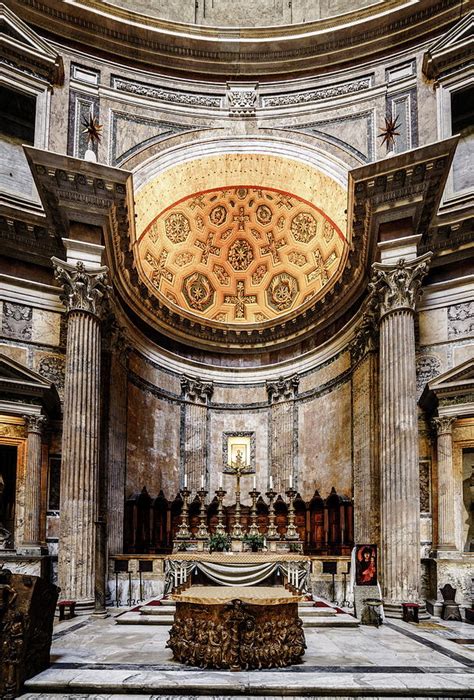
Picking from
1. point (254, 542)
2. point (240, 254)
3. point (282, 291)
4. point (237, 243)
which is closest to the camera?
point (254, 542)

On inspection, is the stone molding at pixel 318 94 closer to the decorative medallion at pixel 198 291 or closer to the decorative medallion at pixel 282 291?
the decorative medallion at pixel 282 291

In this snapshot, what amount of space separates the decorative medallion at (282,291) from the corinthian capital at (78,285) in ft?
36.9

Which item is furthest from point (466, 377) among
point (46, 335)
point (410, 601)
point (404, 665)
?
point (46, 335)

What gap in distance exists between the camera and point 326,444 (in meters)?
20.3

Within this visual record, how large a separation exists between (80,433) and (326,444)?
351 inches

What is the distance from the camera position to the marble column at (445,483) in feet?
46.4

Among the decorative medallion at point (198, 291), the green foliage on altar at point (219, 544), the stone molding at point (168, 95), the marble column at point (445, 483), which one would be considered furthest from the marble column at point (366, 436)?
the decorative medallion at point (198, 291)

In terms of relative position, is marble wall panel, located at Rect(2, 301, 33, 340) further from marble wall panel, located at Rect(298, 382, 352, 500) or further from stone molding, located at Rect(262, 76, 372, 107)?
stone molding, located at Rect(262, 76, 372, 107)

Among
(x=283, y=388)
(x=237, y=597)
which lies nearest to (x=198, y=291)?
(x=283, y=388)

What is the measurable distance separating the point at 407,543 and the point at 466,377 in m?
3.72

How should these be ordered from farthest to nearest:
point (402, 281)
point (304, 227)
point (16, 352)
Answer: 1. point (304, 227)
2. point (16, 352)
3. point (402, 281)

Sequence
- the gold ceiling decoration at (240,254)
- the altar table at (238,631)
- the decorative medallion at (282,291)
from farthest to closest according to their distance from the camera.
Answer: the decorative medallion at (282,291)
the gold ceiling decoration at (240,254)
the altar table at (238,631)

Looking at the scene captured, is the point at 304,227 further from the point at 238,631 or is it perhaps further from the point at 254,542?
the point at 238,631

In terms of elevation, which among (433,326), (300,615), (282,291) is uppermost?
(282,291)
